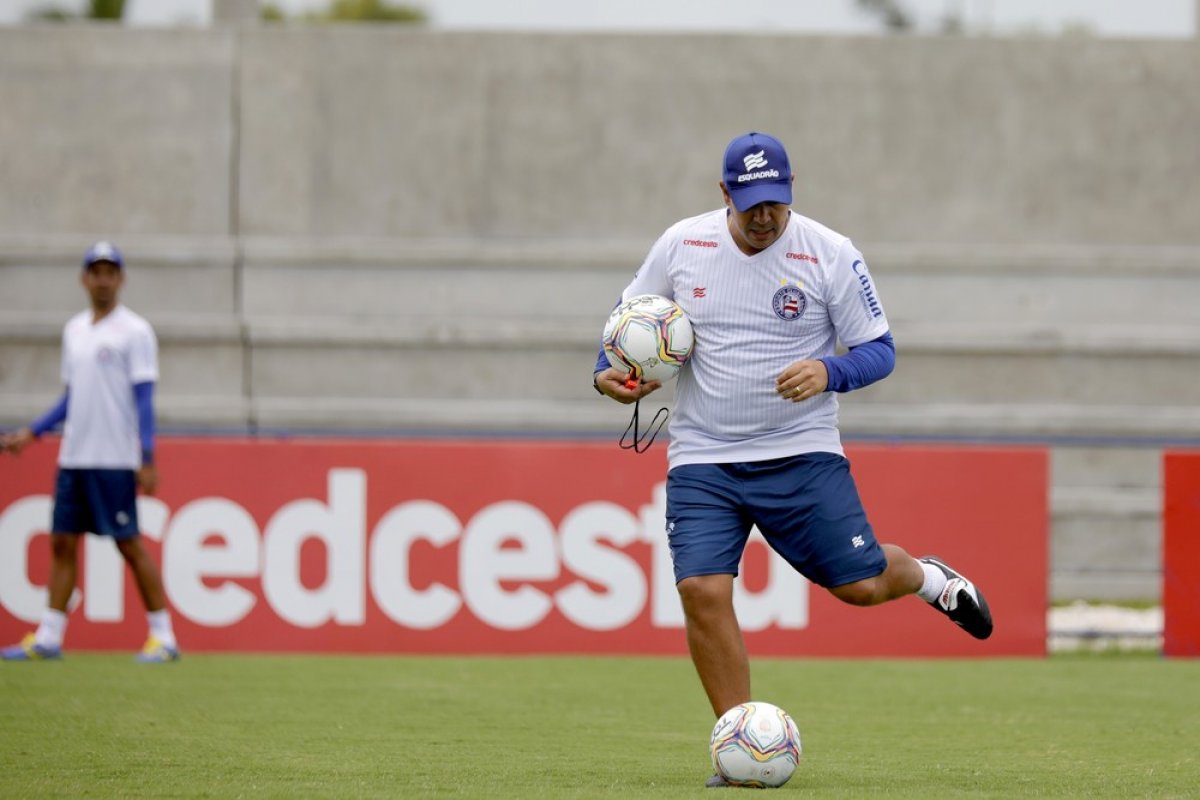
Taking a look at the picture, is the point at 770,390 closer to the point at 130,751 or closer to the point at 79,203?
the point at 130,751

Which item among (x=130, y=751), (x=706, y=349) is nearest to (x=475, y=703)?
(x=130, y=751)

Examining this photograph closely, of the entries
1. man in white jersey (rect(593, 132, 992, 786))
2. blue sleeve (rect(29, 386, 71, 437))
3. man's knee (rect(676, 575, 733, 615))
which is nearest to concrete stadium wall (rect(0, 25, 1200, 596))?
blue sleeve (rect(29, 386, 71, 437))

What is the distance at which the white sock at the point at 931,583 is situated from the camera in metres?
7.50

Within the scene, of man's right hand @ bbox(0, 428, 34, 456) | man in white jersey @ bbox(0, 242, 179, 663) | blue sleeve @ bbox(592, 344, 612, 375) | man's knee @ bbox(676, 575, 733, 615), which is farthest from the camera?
man's right hand @ bbox(0, 428, 34, 456)

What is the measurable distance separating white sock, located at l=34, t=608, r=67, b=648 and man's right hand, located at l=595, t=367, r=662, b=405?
19.9ft

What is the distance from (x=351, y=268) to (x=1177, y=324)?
8778mm

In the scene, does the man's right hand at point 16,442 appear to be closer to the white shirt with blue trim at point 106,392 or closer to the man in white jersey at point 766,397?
the white shirt with blue trim at point 106,392

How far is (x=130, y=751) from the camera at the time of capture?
24.9 feet

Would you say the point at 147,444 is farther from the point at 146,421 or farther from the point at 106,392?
the point at 106,392

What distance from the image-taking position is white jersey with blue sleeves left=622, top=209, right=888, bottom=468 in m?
7.14

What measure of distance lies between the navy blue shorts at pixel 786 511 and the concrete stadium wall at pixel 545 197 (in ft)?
40.3

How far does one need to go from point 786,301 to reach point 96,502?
619cm

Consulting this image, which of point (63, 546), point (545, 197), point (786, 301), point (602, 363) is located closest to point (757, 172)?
point (786, 301)

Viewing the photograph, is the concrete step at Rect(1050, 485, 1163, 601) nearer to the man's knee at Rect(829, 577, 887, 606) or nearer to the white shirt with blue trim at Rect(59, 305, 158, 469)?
the white shirt with blue trim at Rect(59, 305, 158, 469)
